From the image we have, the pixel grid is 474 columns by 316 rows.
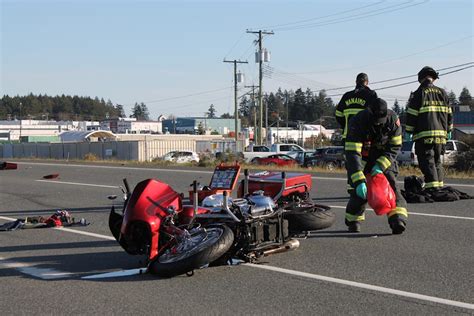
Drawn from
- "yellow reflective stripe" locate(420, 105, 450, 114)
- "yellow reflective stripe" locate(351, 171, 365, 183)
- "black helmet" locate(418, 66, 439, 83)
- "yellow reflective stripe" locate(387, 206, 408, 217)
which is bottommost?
"yellow reflective stripe" locate(387, 206, 408, 217)

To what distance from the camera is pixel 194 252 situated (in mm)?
6066

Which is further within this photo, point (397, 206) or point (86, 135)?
point (86, 135)

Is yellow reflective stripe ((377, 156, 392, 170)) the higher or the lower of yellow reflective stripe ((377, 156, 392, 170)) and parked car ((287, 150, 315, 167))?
the higher

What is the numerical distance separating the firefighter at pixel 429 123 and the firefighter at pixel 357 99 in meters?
2.05

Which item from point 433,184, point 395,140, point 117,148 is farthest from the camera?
point 117,148

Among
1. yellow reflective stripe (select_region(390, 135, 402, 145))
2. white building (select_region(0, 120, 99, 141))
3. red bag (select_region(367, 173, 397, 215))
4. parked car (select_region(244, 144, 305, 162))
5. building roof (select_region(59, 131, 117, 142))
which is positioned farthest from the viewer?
white building (select_region(0, 120, 99, 141))

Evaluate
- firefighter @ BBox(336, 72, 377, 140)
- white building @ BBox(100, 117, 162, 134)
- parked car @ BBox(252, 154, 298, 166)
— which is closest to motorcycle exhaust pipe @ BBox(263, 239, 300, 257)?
firefighter @ BBox(336, 72, 377, 140)

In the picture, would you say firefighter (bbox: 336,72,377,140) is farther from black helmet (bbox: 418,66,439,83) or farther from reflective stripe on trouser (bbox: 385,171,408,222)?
black helmet (bbox: 418,66,439,83)

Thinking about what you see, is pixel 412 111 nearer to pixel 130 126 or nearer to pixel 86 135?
pixel 86 135

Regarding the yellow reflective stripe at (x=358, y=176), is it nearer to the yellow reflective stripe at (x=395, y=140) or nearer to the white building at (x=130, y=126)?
the yellow reflective stripe at (x=395, y=140)

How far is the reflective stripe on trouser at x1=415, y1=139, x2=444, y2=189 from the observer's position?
37.0ft

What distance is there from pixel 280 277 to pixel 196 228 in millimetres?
998

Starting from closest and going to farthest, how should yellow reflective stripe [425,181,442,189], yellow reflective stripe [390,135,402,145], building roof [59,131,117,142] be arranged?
yellow reflective stripe [390,135,402,145] < yellow reflective stripe [425,181,442,189] < building roof [59,131,117,142]

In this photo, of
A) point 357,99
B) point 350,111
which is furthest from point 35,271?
point 357,99
